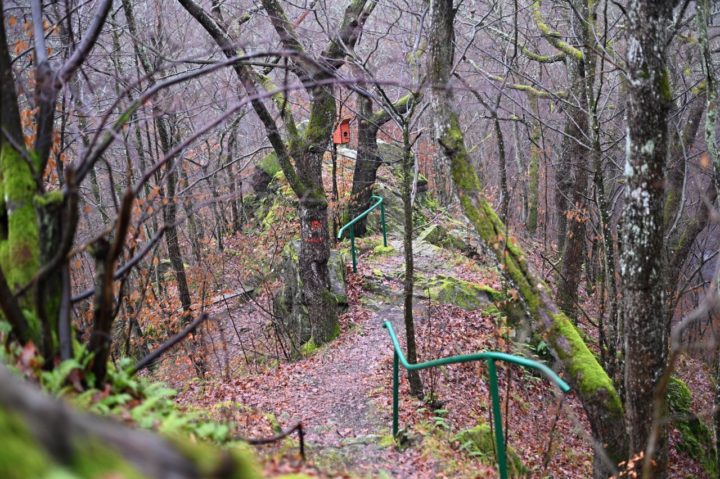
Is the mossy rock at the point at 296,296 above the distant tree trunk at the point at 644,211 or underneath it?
underneath

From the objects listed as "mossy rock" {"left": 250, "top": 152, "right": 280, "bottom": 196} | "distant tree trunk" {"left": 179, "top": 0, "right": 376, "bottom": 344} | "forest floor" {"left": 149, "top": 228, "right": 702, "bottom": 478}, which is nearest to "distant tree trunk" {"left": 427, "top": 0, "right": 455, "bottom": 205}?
"forest floor" {"left": 149, "top": 228, "right": 702, "bottom": 478}

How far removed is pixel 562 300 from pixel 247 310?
7959 mm

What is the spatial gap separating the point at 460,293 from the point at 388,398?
436 centimetres

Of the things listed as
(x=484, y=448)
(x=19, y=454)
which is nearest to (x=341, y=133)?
(x=484, y=448)

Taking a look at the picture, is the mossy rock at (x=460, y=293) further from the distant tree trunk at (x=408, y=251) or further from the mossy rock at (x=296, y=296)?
the distant tree trunk at (x=408, y=251)

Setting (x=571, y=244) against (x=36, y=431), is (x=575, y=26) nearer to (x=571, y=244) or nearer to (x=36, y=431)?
(x=571, y=244)

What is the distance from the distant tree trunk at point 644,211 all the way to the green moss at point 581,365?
0.42 meters

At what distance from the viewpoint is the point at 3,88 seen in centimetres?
325

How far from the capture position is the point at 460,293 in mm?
11516

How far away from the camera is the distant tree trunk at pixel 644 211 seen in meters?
5.02

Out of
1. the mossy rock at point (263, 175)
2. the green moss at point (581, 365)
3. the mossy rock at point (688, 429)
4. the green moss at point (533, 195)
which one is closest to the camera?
the green moss at point (581, 365)

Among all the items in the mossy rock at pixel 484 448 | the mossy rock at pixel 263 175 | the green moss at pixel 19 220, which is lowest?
the mossy rock at pixel 484 448

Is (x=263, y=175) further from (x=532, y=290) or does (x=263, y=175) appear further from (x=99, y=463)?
(x=99, y=463)

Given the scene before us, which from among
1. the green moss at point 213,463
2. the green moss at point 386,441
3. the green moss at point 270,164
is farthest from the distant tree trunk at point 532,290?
the green moss at point 270,164
